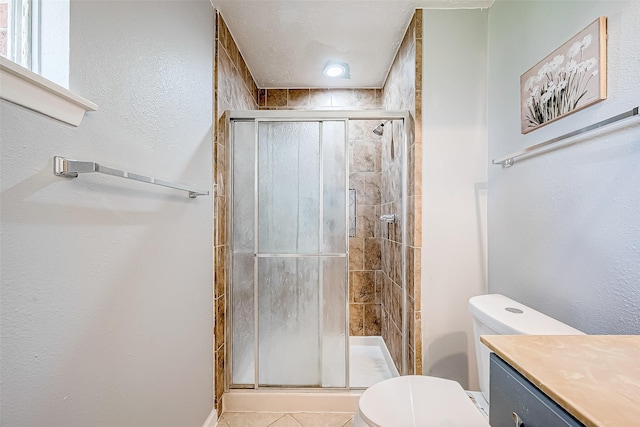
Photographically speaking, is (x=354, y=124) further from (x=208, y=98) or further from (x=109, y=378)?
(x=109, y=378)

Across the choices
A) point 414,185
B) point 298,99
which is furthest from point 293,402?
point 298,99

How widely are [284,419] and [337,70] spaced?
2.48 metres

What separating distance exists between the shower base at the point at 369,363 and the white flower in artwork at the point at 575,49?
1991 mm

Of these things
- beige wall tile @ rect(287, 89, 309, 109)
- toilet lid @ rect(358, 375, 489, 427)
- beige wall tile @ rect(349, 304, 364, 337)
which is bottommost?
beige wall tile @ rect(349, 304, 364, 337)

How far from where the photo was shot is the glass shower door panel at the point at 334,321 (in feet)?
6.00

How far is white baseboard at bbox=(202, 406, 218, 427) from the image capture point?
1.54 meters

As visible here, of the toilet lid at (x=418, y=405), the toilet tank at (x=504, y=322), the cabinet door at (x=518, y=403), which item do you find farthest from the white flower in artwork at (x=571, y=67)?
the toilet lid at (x=418, y=405)

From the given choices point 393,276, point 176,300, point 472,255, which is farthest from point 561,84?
point 176,300

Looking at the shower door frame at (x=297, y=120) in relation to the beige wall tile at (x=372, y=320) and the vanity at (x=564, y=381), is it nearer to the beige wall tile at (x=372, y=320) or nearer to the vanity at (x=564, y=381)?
the beige wall tile at (x=372, y=320)

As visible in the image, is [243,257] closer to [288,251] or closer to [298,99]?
[288,251]

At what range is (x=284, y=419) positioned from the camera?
1728 mm

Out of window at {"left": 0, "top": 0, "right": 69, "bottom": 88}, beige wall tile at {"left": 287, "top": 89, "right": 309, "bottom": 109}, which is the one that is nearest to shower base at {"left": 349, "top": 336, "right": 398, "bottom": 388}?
window at {"left": 0, "top": 0, "right": 69, "bottom": 88}

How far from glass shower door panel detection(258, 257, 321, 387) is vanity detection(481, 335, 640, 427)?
122 centimetres

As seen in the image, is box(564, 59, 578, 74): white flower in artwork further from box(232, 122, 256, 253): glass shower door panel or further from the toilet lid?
box(232, 122, 256, 253): glass shower door panel
